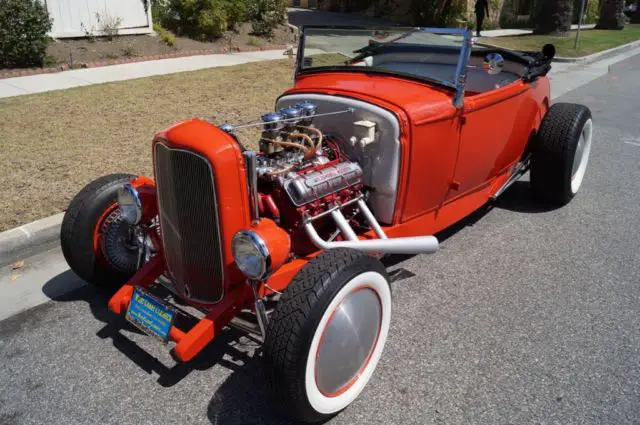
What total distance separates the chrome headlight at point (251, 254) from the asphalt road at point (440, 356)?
624mm

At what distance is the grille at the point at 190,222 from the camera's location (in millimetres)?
2361

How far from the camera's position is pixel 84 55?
356 inches

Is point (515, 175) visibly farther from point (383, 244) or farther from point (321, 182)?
point (321, 182)

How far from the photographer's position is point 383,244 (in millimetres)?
2797

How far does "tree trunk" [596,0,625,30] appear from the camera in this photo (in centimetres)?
2242

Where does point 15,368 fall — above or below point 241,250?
below

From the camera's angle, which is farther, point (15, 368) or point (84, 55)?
point (84, 55)

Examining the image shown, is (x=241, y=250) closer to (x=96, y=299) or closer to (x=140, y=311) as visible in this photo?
(x=140, y=311)

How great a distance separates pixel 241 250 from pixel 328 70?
5.73 ft

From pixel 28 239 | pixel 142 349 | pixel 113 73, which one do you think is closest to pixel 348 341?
pixel 142 349

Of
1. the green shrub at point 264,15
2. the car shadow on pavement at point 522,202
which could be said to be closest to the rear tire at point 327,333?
the car shadow on pavement at point 522,202

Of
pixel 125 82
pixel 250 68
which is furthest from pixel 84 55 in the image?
pixel 250 68

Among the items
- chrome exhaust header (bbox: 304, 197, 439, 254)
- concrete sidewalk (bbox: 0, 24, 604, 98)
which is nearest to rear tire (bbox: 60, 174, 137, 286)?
chrome exhaust header (bbox: 304, 197, 439, 254)

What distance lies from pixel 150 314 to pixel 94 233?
2.61 ft
